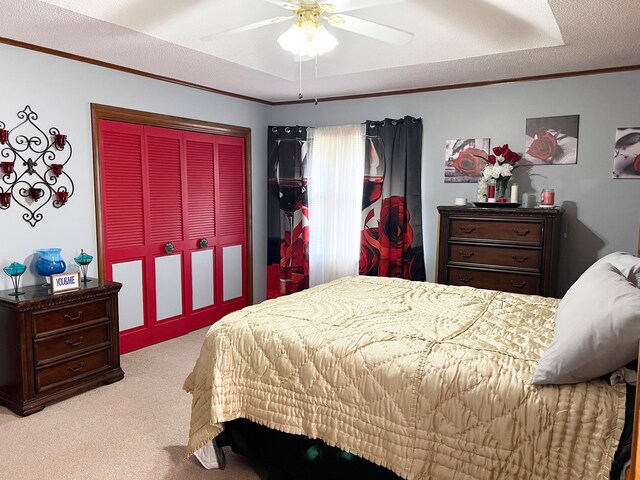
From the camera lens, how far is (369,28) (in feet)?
8.51

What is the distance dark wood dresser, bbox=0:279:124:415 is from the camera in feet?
9.78

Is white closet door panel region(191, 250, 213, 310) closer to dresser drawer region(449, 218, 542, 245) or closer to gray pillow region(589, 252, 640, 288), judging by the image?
dresser drawer region(449, 218, 542, 245)

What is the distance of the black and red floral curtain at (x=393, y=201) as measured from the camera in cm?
460

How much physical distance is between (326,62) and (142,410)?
302 centimetres

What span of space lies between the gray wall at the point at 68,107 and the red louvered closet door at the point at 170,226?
0.55 ft

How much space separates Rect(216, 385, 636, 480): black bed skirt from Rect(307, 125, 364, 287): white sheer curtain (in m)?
2.83

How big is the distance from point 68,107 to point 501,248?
3.48 meters

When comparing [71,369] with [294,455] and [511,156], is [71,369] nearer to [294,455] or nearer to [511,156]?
[294,455]

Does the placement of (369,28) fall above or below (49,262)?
above

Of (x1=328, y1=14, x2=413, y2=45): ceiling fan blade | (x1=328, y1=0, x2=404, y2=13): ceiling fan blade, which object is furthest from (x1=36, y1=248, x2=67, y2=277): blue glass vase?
(x1=328, y1=0, x2=404, y2=13): ceiling fan blade

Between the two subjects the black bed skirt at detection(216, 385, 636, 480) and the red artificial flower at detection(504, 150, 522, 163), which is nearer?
the black bed skirt at detection(216, 385, 636, 480)

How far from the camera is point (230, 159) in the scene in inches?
197

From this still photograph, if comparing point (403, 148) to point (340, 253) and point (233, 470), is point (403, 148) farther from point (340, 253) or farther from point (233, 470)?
point (233, 470)

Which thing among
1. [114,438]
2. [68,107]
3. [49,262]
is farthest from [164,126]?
[114,438]
